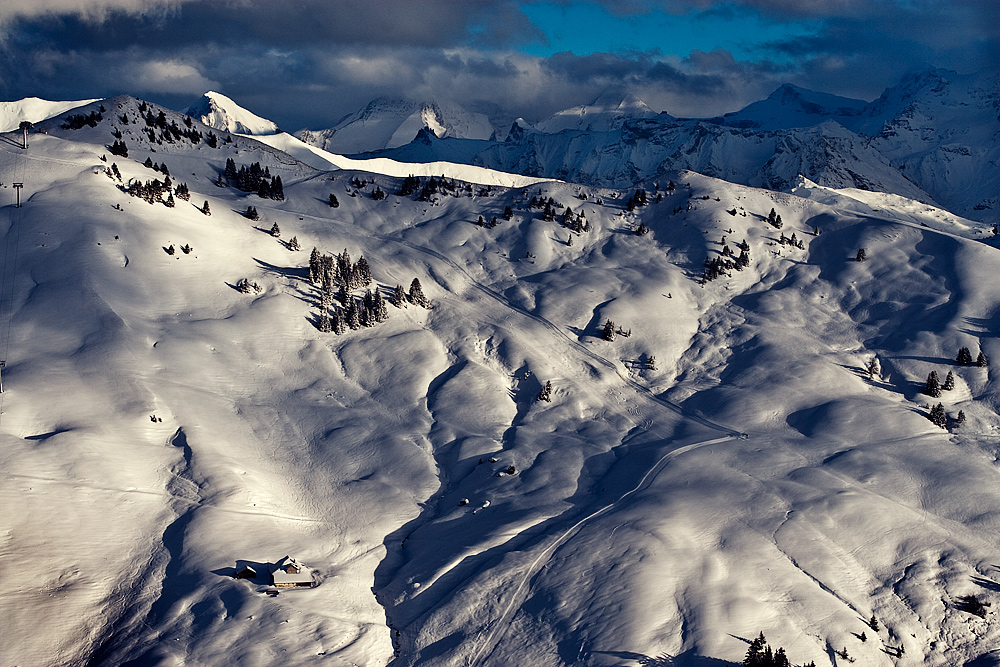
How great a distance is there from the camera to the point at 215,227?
355 ft

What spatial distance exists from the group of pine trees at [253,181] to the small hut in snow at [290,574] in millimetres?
83567

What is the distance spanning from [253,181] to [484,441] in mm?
74433

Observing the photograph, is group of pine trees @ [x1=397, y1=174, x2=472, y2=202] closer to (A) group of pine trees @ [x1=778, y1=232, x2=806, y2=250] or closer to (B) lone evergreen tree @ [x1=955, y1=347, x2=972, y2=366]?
(A) group of pine trees @ [x1=778, y1=232, x2=806, y2=250]

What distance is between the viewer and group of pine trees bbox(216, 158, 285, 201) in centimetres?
12756

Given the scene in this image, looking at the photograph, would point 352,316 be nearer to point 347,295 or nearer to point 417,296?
point 347,295

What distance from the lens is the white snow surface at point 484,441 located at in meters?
52.6

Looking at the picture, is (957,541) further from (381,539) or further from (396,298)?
(396,298)

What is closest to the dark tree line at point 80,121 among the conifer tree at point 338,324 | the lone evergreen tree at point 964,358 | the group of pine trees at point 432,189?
the group of pine trees at point 432,189

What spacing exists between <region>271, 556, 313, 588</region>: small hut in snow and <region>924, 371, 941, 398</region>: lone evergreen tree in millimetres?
66545

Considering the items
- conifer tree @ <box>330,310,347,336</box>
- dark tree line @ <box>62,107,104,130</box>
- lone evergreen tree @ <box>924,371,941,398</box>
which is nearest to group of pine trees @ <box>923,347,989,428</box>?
lone evergreen tree @ <box>924,371,941,398</box>

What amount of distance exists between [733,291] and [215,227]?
73.4 metres

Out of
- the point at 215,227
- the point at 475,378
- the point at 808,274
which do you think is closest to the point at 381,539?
the point at 475,378

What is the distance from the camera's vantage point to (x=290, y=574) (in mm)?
55719

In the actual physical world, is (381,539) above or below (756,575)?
below
